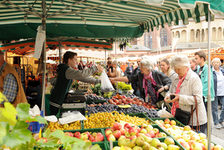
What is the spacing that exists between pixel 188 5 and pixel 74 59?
8.78 feet

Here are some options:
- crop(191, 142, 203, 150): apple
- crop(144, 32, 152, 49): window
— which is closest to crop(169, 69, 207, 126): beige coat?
crop(191, 142, 203, 150): apple

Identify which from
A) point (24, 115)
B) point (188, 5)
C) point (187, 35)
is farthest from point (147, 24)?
point (187, 35)

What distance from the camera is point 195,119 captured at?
3234mm

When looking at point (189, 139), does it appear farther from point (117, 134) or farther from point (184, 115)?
point (117, 134)

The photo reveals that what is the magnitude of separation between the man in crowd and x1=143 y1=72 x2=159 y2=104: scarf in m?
2.61

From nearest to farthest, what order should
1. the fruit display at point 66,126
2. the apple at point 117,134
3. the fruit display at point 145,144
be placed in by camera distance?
1. the fruit display at point 145,144
2. the apple at point 117,134
3. the fruit display at point 66,126

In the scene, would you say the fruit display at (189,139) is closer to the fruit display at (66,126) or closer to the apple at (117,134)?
the apple at (117,134)

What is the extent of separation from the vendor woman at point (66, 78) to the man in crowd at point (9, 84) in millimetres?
700

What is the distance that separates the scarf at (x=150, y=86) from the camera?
4.49 metres

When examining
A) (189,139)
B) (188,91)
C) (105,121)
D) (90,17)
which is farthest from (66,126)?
(90,17)

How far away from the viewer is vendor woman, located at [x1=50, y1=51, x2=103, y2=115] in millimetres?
3615

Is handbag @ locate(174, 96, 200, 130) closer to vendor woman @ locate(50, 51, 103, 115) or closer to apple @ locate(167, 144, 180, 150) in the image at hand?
apple @ locate(167, 144, 180, 150)

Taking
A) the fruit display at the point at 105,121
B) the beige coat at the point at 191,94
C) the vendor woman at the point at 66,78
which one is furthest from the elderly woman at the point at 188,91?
the vendor woman at the point at 66,78

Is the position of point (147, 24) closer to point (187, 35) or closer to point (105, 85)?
point (105, 85)
